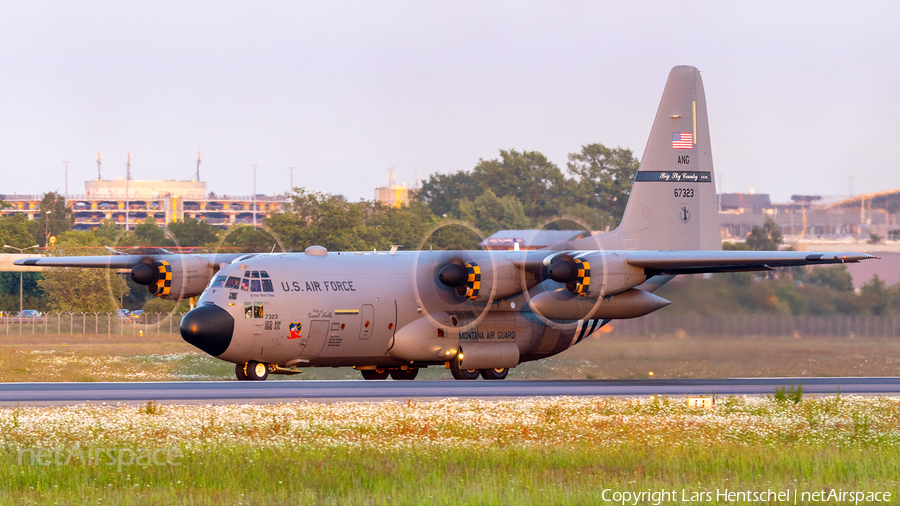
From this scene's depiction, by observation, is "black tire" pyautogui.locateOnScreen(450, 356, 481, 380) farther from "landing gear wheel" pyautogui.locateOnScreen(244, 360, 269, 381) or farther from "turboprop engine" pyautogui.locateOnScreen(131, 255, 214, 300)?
"turboprop engine" pyautogui.locateOnScreen(131, 255, 214, 300)

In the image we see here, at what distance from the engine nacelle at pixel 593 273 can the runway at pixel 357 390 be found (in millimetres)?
2239

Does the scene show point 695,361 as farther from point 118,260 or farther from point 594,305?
point 118,260

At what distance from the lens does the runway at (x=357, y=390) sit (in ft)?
66.0

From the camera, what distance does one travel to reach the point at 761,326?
98.7 ft

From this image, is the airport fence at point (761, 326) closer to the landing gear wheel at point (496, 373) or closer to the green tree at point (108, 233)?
the landing gear wheel at point (496, 373)

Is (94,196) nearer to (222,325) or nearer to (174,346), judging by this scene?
(174,346)

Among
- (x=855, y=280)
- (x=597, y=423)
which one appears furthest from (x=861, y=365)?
(x=597, y=423)

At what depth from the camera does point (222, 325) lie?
2384 cm

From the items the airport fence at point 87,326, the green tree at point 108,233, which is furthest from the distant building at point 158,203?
the airport fence at point 87,326

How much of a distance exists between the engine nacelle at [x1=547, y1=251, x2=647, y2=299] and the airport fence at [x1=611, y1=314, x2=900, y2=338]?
4.85 m

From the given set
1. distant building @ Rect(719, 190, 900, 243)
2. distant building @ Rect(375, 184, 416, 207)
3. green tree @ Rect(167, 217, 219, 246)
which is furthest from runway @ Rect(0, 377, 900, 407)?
distant building @ Rect(375, 184, 416, 207)

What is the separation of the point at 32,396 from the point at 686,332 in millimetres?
17399

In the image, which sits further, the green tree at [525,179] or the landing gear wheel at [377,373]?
the green tree at [525,179]

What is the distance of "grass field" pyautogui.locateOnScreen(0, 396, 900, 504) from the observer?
1235 centimetres
